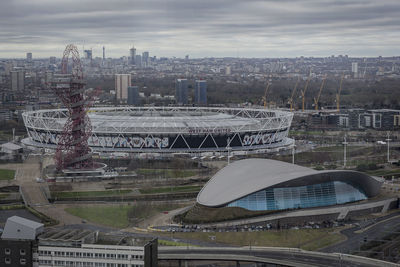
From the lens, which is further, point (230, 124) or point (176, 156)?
point (230, 124)

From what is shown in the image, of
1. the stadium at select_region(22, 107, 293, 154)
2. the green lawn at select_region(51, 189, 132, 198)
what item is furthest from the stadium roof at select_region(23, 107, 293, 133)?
the green lawn at select_region(51, 189, 132, 198)

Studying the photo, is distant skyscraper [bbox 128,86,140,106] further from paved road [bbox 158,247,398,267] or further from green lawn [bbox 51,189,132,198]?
paved road [bbox 158,247,398,267]

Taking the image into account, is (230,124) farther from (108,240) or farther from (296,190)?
(108,240)

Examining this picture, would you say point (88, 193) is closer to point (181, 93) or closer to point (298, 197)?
point (298, 197)

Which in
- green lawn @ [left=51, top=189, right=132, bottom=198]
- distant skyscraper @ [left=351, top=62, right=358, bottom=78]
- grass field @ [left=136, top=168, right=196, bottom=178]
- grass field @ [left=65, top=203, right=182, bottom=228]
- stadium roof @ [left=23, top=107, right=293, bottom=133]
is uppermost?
distant skyscraper @ [left=351, top=62, right=358, bottom=78]

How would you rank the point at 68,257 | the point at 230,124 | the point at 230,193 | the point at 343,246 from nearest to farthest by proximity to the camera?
1. the point at 68,257
2. the point at 343,246
3. the point at 230,193
4. the point at 230,124

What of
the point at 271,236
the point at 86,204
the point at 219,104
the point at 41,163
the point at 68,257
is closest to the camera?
the point at 68,257

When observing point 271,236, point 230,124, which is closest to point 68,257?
point 271,236

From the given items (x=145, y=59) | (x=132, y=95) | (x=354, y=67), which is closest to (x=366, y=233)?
(x=132, y=95)
